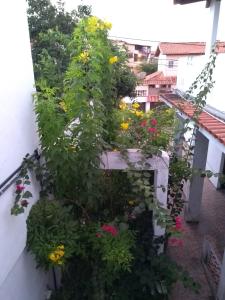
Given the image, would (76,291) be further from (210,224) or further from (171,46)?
(171,46)

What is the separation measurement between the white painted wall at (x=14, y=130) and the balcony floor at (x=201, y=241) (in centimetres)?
316

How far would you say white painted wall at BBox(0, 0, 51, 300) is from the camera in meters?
2.71

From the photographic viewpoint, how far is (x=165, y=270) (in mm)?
3812

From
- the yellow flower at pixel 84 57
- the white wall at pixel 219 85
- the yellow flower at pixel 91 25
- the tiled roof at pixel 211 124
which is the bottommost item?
the tiled roof at pixel 211 124

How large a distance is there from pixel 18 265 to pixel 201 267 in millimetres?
4340

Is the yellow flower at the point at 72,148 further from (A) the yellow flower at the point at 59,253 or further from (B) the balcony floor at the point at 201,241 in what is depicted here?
(B) the balcony floor at the point at 201,241

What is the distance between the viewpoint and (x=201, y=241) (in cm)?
673

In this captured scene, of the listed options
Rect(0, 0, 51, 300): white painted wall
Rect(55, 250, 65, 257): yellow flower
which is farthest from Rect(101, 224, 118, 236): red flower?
Rect(0, 0, 51, 300): white painted wall

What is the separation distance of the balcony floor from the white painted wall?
3160 millimetres

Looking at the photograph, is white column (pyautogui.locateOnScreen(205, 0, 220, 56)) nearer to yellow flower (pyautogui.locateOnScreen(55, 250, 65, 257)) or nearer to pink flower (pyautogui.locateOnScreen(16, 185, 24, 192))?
pink flower (pyautogui.locateOnScreen(16, 185, 24, 192))

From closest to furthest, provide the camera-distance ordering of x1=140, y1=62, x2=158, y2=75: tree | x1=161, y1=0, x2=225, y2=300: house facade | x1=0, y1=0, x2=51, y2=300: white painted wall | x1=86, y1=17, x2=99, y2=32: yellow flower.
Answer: x1=0, y1=0, x2=51, y2=300: white painted wall, x1=86, y1=17, x2=99, y2=32: yellow flower, x1=161, y1=0, x2=225, y2=300: house facade, x1=140, y1=62, x2=158, y2=75: tree

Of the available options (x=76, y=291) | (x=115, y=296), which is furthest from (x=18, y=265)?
(x=115, y=296)

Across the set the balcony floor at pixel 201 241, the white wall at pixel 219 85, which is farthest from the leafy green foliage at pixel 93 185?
the white wall at pixel 219 85

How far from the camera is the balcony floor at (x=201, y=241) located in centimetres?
508
